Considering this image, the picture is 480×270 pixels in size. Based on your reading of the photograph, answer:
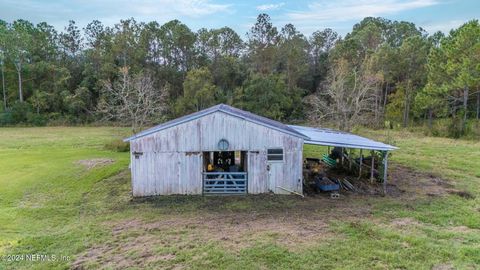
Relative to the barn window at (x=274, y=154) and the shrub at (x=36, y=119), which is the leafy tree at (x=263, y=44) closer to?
the shrub at (x=36, y=119)

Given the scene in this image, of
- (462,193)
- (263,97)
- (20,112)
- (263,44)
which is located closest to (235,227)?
(462,193)

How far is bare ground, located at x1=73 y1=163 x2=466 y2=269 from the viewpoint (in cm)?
885

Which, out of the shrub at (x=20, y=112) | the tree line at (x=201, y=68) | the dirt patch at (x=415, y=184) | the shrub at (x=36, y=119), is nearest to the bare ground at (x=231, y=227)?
the dirt patch at (x=415, y=184)

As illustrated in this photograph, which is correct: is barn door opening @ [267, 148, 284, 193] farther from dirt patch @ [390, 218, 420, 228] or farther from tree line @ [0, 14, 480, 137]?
tree line @ [0, 14, 480, 137]

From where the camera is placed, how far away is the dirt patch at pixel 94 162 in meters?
19.6

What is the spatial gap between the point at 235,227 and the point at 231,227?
0.12m

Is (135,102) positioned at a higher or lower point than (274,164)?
higher

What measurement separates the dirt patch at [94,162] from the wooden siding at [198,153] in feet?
23.4

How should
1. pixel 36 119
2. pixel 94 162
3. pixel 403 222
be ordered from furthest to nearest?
pixel 36 119, pixel 94 162, pixel 403 222

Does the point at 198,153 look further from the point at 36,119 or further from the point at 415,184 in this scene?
the point at 36,119

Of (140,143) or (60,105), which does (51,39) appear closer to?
(60,105)

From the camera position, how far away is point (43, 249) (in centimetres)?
910

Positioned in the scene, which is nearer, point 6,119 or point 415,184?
point 415,184

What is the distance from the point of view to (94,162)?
20406 millimetres
